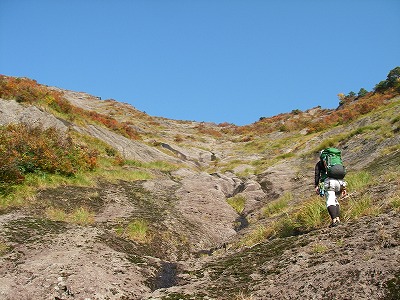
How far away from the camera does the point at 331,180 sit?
380 inches

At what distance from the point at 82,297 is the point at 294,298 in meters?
3.98

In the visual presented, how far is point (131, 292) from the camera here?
298 inches

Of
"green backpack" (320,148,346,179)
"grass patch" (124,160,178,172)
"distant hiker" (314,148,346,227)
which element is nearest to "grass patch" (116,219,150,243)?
"distant hiker" (314,148,346,227)

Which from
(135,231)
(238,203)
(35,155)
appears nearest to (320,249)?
(135,231)

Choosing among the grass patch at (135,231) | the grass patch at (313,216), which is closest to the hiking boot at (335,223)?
the grass patch at (313,216)

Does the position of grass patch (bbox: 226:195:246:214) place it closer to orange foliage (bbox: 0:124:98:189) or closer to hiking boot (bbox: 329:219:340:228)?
orange foliage (bbox: 0:124:98:189)

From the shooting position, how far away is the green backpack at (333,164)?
31.6 ft

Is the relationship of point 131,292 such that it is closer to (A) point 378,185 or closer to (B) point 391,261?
(B) point 391,261

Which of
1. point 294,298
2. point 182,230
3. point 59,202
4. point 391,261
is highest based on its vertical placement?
point 59,202

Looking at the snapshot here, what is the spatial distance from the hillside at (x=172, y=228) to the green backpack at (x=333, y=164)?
104 cm

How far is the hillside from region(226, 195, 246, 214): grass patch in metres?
0.11

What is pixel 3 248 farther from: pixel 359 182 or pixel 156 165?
pixel 156 165

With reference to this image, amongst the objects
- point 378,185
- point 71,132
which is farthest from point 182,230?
point 71,132

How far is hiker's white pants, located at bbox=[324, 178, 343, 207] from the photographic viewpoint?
30.6 feet
